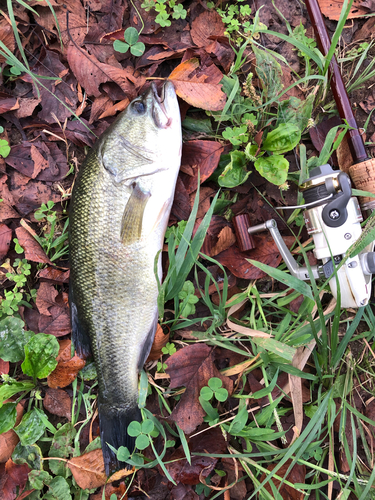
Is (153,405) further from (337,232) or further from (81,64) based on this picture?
(81,64)

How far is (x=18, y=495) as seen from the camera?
2.36 m

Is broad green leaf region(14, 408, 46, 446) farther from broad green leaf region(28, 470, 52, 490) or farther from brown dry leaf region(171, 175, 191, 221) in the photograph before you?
brown dry leaf region(171, 175, 191, 221)

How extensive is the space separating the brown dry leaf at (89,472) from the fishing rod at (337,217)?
1.81 metres

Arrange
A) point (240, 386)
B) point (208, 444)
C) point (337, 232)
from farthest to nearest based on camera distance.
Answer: point (240, 386), point (208, 444), point (337, 232)

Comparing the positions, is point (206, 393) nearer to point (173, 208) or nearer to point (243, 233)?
point (243, 233)

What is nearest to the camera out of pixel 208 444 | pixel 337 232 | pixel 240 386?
pixel 337 232

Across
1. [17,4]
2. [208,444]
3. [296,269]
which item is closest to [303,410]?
[208,444]

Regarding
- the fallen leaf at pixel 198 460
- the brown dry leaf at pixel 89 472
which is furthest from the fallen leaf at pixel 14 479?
the fallen leaf at pixel 198 460

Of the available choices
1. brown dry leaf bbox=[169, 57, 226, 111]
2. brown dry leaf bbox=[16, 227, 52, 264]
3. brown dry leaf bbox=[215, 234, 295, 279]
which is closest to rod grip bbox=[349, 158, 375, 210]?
brown dry leaf bbox=[215, 234, 295, 279]

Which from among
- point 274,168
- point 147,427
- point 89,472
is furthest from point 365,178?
point 89,472

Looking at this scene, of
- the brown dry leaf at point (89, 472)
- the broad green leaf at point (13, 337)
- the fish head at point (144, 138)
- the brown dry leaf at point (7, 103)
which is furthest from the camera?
the brown dry leaf at point (7, 103)

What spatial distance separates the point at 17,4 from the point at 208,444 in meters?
3.47

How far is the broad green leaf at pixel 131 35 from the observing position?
2471 mm

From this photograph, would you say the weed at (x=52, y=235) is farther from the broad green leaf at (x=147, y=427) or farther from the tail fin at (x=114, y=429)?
the broad green leaf at (x=147, y=427)
